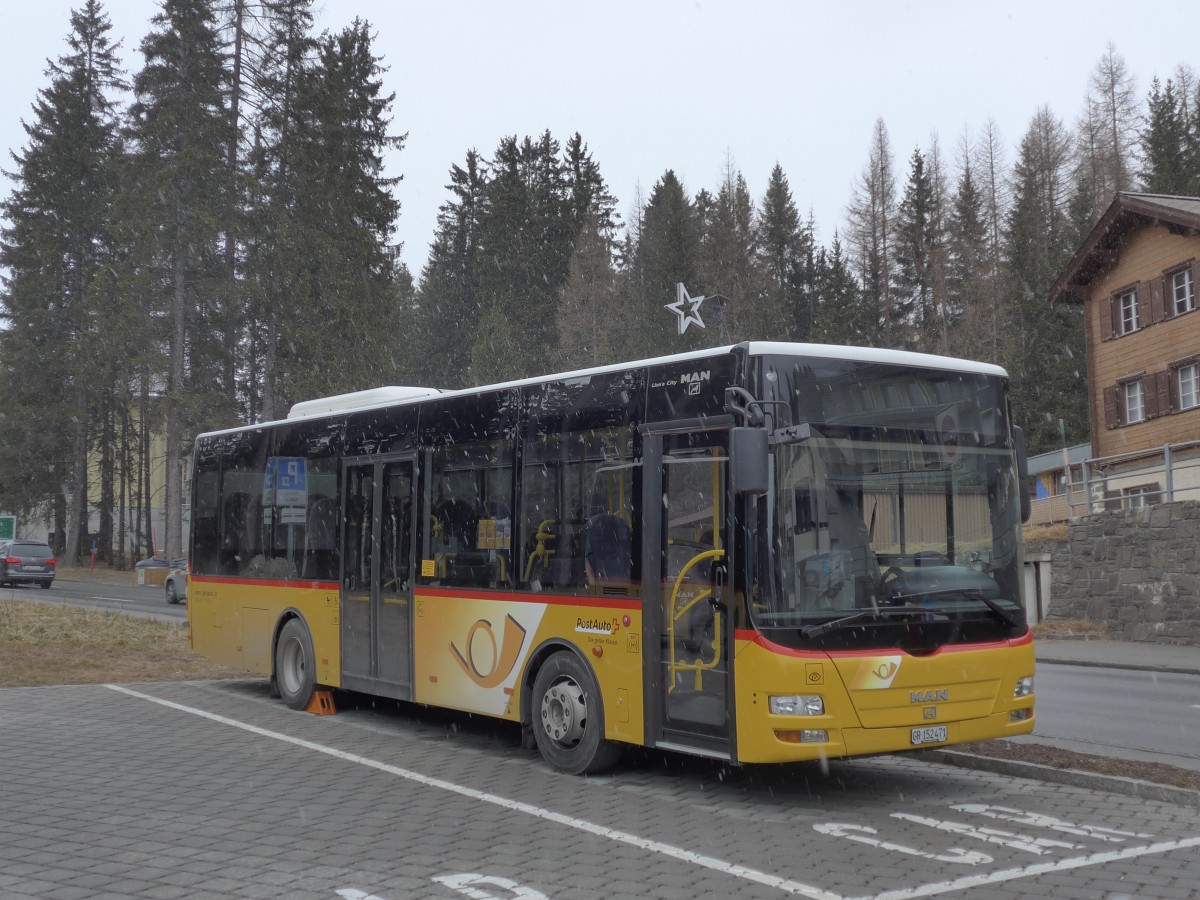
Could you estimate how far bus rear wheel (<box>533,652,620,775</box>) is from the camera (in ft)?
29.8

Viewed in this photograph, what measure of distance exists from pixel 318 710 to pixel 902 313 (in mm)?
55892

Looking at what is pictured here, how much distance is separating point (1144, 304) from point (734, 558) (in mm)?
31292

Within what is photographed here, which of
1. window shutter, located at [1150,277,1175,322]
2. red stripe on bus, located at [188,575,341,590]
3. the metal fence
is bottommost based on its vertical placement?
red stripe on bus, located at [188,575,341,590]

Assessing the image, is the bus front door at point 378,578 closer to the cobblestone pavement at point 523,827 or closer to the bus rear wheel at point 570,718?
the cobblestone pavement at point 523,827

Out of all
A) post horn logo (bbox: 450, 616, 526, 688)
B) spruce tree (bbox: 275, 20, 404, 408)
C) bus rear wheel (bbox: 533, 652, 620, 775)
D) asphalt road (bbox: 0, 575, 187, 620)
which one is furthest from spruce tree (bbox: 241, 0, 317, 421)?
bus rear wheel (bbox: 533, 652, 620, 775)

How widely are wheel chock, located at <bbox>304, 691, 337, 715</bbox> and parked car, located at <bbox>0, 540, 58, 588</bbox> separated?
3459cm

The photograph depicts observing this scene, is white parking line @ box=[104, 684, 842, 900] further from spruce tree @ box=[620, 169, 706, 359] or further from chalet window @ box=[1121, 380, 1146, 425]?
spruce tree @ box=[620, 169, 706, 359]

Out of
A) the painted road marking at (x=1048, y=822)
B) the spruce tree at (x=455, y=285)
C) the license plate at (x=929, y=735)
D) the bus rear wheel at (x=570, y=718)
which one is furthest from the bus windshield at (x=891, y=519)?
the spruce tree at (x=455, y=285)

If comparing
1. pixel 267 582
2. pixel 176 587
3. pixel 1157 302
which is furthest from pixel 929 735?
pixel 176 587

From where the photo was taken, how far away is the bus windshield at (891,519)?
25.7 feet

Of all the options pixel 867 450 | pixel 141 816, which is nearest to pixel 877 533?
pixel 867 450

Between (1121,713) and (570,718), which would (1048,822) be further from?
(1121,713)

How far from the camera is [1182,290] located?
34.1 metres

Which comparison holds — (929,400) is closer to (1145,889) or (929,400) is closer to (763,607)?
(763,607)
